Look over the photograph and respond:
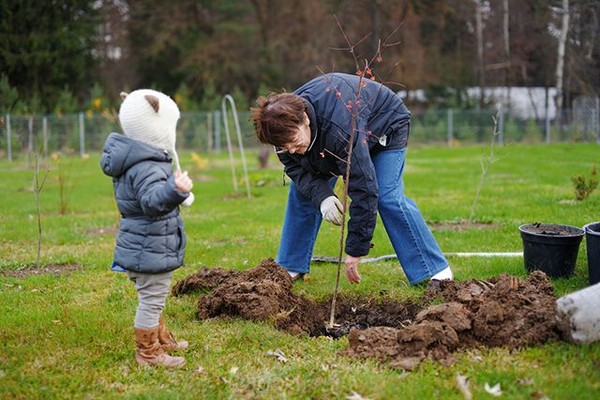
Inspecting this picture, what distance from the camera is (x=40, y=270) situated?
5691 millimetres

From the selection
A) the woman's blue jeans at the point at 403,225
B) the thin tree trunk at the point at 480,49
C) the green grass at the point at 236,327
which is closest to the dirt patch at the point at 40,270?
the green grass at the point at 236,327

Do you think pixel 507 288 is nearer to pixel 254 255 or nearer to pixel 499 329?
pixel 499 329

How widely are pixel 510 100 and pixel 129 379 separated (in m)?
28.2

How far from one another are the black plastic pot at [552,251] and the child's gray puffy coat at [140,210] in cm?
265

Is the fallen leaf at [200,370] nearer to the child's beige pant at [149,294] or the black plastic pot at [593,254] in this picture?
the child's beige pant at [149,294]

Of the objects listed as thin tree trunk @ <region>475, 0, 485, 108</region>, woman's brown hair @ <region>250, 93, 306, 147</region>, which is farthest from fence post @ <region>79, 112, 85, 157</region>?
woman's brown hair @ <region>250, 93, 306, 147</region>

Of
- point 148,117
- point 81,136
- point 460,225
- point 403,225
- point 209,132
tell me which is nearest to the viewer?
point 148,117

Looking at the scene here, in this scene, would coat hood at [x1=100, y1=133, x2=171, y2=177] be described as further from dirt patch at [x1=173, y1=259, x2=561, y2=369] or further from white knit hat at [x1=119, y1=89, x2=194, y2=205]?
dirt patch at [x1=173, y1=259, x2=561, y2=369]

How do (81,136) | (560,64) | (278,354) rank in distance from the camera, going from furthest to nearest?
(560,64) < (81,136) < (278,354)

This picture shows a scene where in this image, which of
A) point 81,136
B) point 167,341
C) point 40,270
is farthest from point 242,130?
point 167,341

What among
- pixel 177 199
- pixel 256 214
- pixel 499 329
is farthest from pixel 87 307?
pixel 256 214

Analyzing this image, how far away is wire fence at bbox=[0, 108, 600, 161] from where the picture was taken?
848 inches

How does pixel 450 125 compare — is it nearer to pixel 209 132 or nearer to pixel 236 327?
pixel 209 132

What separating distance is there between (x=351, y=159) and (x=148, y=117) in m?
1.41
